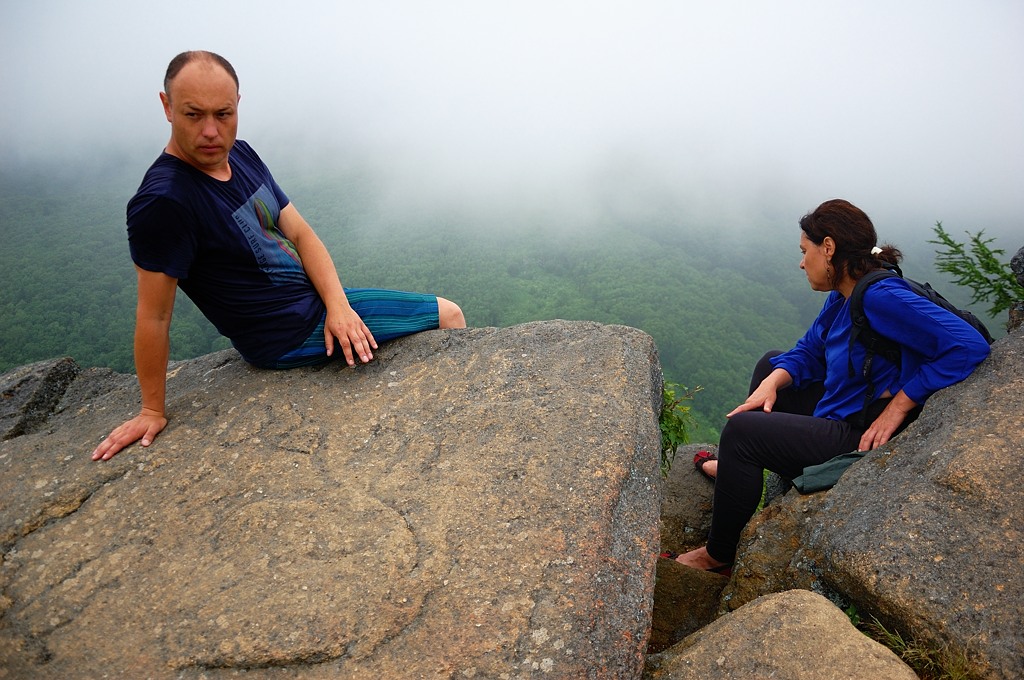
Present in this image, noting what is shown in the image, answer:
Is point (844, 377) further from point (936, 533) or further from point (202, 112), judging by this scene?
point (202, 112)

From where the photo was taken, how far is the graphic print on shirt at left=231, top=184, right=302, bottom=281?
4109 millimetres

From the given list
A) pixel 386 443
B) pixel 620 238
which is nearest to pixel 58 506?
pixel 386 443

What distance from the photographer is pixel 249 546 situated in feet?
11.3

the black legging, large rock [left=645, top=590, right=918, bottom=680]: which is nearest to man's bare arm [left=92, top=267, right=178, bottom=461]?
large rock [left=645, top=590, right=918, bottom=680]

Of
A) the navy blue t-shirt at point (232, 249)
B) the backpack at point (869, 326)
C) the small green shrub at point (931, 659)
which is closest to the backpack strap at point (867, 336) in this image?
the backpack at point (869, 326)

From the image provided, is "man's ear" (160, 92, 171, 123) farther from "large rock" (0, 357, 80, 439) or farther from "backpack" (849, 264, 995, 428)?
"backpack" (849, 264, 995, 428)

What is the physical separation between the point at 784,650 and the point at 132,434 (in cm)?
381

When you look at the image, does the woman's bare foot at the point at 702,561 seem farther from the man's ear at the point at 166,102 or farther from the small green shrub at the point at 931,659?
the man's ear at the point at 166,102

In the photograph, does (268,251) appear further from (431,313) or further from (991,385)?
(991,385)

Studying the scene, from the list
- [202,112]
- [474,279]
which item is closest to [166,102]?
[202,112]

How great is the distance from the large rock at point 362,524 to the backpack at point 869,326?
53.0 inches

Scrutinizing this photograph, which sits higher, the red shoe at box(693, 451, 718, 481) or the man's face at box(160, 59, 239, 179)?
the man's face at box(160, 59, 239, 179)

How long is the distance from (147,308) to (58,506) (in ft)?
4.02

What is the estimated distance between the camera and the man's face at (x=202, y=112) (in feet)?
11.7
